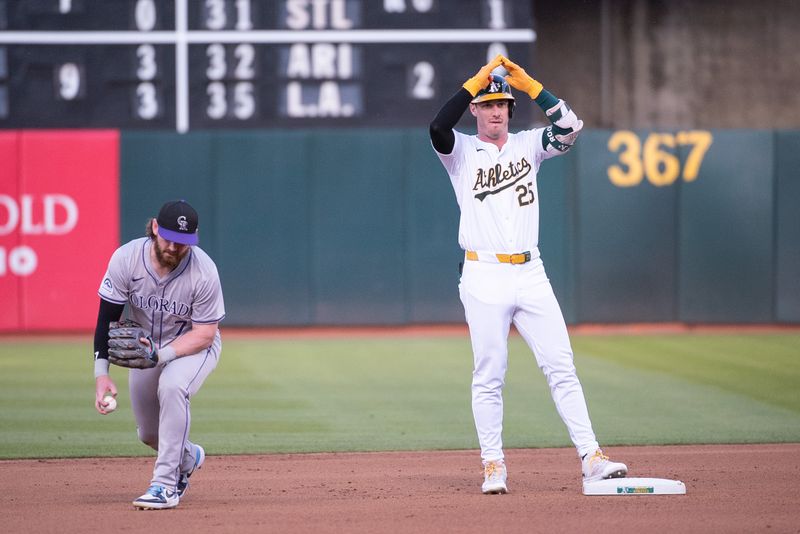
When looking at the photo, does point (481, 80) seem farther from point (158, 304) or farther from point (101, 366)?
point (101, 366)

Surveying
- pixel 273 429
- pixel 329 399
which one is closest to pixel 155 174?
pixel 329 399

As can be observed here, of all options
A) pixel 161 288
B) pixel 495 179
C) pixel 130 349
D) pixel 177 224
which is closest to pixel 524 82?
pixel 495 179

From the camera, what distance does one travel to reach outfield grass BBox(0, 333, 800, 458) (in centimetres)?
735

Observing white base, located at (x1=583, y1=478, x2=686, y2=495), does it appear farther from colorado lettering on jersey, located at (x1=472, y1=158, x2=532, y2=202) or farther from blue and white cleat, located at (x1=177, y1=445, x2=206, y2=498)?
blue and white cleat, located at (x1=177, y1=445, x2=206, y2=498)

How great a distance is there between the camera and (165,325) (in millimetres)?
5332

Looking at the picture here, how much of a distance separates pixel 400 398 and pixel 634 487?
385 centimetres

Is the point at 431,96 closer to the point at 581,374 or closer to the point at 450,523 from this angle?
the point at 581,374

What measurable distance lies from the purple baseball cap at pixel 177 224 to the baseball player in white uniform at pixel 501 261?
1161mm

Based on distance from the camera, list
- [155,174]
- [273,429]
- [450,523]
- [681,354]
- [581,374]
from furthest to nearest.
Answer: [155,174], [681,354], [581,374], [273,429], [450,523]

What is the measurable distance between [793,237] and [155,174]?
7.32 meters

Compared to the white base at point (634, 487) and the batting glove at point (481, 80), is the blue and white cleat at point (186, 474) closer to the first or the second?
the white base at point (634, 487)

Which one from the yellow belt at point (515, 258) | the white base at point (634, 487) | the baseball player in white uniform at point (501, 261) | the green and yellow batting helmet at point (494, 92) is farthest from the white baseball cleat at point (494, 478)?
the green and yellow batting helmet at point (494, 92)

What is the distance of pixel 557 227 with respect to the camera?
14.1 m

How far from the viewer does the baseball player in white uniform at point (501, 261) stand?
18.0 ft
